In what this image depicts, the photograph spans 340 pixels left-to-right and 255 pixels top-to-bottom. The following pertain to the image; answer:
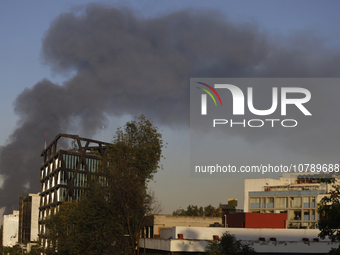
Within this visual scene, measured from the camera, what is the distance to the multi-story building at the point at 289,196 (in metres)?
128

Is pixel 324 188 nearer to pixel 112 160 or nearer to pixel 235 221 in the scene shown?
pixel 235 221

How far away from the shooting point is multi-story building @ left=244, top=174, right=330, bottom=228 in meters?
128

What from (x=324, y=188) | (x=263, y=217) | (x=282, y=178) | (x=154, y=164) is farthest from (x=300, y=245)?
(x=282, y=178)

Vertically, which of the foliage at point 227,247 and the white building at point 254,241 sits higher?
the foliage at point 227,247

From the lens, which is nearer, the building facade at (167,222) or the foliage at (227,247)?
the foliage at (227,247)

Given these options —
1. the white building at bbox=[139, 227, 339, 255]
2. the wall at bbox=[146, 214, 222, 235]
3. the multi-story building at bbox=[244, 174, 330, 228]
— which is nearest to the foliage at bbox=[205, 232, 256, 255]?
the white building at bbox=[139, 227, 339, 255]

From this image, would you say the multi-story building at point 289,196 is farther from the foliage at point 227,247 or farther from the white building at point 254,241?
the foliage at point 227,247

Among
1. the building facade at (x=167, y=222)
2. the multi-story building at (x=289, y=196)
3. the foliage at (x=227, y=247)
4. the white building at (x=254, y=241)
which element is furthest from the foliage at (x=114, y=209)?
the multi-story building at (x=289, y=196)

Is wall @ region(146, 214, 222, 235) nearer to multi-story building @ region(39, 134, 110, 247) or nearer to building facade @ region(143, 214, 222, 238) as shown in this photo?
building facade @ region(143, 214, 222, 238)

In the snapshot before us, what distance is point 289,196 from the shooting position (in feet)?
436

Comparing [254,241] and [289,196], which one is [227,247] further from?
[289,196]

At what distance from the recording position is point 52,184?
149 m

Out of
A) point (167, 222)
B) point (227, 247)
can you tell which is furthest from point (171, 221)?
point (227, 247)

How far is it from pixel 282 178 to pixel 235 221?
285 feet
